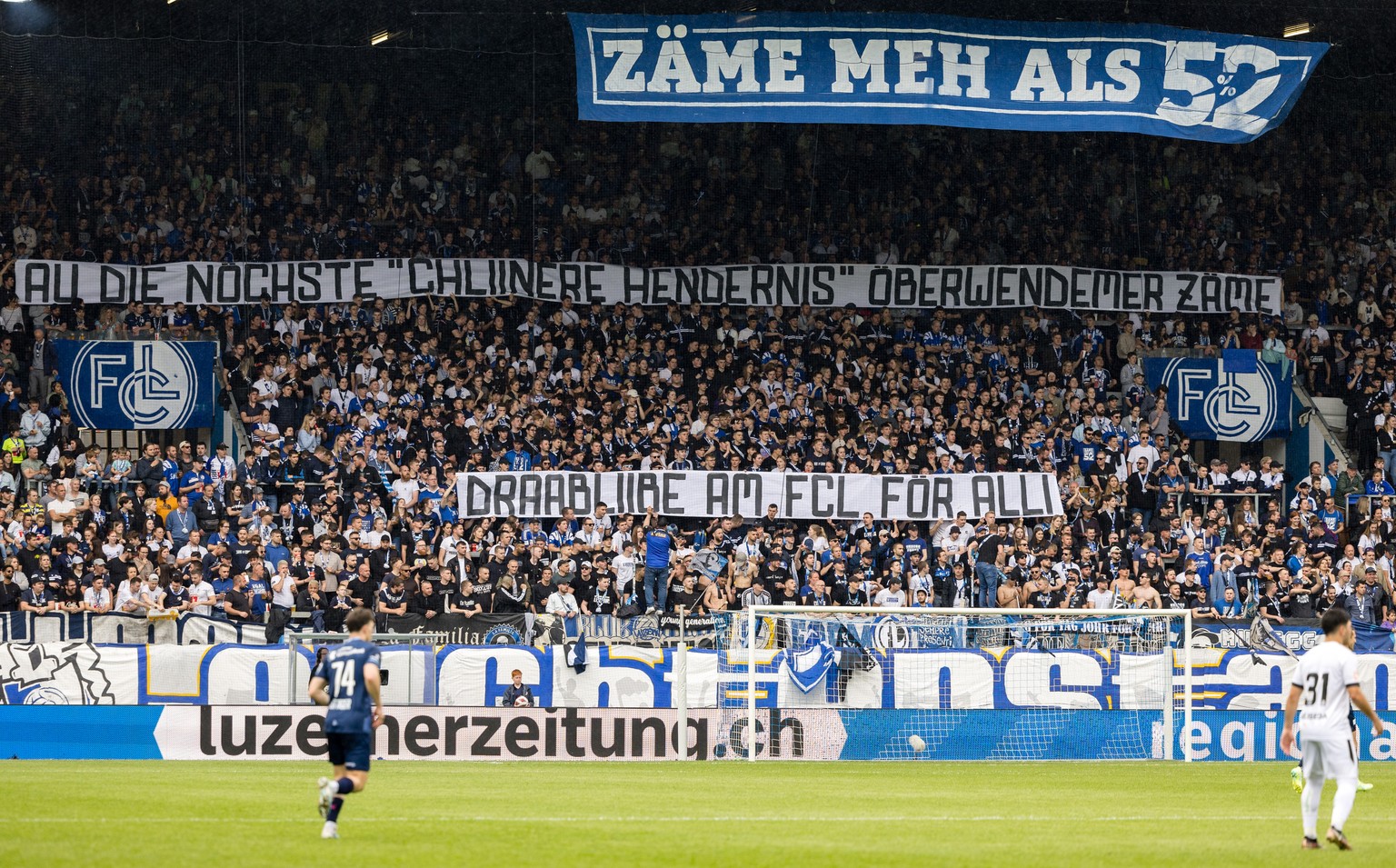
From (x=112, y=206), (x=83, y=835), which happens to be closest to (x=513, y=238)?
(x=112, y=206)

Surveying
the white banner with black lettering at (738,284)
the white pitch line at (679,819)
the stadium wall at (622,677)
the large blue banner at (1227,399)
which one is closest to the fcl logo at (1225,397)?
the large blue banner at (1227,399)

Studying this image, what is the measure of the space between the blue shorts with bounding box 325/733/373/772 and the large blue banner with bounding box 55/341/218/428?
64.4ft

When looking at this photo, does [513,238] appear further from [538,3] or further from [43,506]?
[43,506]

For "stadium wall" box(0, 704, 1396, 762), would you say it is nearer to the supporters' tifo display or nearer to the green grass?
the supporters' tifo display

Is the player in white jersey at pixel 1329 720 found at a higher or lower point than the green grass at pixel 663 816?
higher

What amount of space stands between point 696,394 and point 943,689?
11.0m

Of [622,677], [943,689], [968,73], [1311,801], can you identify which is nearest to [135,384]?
[622,677]

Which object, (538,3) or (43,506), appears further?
(538,3)

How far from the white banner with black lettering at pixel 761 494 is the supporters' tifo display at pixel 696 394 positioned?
75 mm

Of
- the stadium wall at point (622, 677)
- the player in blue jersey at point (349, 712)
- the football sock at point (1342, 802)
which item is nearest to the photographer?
the football sock at point (1342, 802)

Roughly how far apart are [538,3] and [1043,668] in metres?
17.0

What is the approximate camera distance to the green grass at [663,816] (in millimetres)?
11273

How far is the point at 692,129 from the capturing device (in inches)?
1426

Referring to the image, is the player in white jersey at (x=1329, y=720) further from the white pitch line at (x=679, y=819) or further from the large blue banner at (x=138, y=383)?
the large blue banner at (x=138, y=383)
